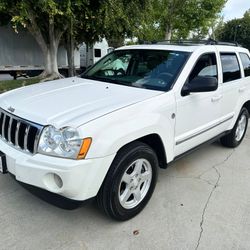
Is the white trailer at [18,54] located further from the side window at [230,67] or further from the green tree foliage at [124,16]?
the side window at [230,67]

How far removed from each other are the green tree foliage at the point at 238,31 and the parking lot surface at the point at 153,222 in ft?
108

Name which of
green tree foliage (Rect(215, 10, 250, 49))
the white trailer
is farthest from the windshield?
green tree foliage (Rect(215, 10, 250, 49))

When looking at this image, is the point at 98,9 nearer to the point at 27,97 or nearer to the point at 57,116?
the point at 27,97

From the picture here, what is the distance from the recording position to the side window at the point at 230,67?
3908mm

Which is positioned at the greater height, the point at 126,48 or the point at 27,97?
the point at 126,48

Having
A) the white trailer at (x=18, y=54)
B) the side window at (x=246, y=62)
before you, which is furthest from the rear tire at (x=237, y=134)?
the white trailer at (x=18, y=54)

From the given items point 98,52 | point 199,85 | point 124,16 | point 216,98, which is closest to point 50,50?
point 124,16

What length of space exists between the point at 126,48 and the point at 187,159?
194 centimetres

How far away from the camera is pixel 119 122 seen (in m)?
2.36

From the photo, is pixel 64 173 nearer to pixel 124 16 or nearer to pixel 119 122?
pixel 119 122

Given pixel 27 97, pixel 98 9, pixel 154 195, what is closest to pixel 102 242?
pixel 154 195

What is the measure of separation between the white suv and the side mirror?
1cm

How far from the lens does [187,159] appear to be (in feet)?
13.8

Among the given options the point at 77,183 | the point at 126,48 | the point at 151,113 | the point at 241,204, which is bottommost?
the point at 241,204
